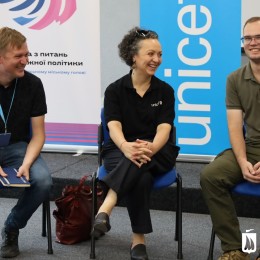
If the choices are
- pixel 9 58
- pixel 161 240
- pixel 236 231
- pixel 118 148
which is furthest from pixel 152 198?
pixel 9 58

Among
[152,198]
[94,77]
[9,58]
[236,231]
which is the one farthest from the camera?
[94,77]

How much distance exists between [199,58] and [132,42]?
1.08m

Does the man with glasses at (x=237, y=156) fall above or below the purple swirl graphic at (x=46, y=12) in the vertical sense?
below

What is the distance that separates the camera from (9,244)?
11.6 feet

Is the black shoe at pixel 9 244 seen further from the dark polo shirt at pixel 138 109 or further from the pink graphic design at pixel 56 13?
the pink graphic design at pixel 56 13

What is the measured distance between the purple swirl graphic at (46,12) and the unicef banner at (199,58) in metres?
0.63

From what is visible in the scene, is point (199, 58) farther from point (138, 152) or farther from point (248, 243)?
point (248, 243)

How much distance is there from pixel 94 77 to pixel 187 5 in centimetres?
95

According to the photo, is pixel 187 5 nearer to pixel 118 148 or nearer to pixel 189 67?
pixel 189 67

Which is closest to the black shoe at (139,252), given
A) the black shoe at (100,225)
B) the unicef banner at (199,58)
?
the black shoe at (100,225)

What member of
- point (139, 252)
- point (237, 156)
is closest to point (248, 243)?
point (237, 156)

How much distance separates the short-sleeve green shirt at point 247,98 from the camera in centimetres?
339

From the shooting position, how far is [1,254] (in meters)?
3.51

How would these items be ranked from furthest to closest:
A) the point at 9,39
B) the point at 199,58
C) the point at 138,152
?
the point at 199,58 → the point at 9,39 → the point at 138,152
